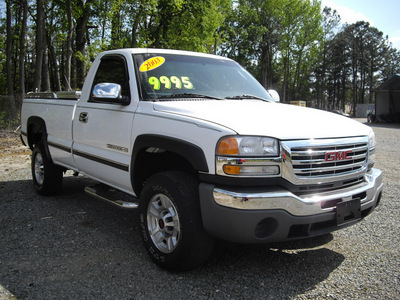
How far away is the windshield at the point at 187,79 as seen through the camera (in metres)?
3.79

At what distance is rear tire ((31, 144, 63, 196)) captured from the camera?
5.65 meters

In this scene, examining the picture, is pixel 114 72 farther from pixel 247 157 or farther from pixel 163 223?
pixel 247 157

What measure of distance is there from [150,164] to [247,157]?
4.26 ft

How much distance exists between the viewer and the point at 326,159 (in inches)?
116

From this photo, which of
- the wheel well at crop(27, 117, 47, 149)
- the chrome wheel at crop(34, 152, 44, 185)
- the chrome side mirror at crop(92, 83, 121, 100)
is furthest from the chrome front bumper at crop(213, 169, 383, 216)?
the chrome wheel at crop(34, 152, 44, 185)

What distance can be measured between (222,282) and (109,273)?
→ 39.8 inches

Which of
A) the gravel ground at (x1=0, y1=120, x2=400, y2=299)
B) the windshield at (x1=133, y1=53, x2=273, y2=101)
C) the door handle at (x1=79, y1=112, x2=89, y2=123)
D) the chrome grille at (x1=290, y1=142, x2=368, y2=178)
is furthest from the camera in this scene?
the door handle at (x1=79, y1=112, x2=89, y2=123)

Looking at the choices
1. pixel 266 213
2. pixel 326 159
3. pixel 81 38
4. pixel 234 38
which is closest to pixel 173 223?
pixel 266 213

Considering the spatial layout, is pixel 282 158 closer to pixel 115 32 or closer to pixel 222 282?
pixel 222 282

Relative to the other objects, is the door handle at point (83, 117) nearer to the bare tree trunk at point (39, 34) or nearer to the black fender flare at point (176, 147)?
the black fender flare at point (176, 147)

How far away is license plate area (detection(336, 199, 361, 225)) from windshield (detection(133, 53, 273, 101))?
1.67 meters

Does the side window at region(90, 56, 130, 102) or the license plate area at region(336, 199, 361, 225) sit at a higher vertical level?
the side window at region(90, 56, 130, 102)

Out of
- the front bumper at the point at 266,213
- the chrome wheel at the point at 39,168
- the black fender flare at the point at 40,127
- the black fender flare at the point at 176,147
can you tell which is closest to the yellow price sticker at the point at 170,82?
the black fender flare at the point at 176,147

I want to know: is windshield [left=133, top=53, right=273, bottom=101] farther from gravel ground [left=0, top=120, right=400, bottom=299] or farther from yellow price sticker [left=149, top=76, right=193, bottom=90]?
gravel ground [left=0, top=120, right=400, bottom=299]
